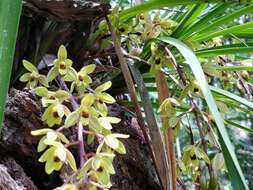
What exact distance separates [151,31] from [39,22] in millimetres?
239

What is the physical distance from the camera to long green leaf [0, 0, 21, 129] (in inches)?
17.3

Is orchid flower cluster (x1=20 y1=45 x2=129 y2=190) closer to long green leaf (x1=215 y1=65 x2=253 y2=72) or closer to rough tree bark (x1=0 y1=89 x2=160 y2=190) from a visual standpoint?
rough tree bark (x1=0 y1=89 x2=160 y2=190)

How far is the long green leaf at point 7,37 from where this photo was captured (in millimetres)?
439

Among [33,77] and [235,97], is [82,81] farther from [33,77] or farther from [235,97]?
[235,97]

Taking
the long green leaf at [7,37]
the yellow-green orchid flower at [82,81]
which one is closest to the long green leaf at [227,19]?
the yellow-green orchid flower at [82,81]

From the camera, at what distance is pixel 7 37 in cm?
46

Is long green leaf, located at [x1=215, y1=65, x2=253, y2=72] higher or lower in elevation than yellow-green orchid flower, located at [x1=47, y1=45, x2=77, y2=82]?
higher

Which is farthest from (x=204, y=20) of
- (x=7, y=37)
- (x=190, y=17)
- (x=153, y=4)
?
(x=7, y=37)

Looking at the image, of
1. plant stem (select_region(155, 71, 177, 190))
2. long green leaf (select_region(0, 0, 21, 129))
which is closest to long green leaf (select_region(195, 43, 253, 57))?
plant stem (select_region(155, 71, 177, 190))

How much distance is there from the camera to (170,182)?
27.4 inches

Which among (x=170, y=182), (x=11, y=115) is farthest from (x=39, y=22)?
(x=170, y=182)

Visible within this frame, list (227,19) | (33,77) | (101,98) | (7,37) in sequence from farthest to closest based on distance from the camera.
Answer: (227,19), (33,77), (101,98), (7,37)

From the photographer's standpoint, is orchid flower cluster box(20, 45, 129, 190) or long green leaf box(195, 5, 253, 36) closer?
orchid flower cluster box(20, 45, 129, 190)

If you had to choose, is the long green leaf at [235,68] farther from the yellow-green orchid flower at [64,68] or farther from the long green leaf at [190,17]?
the yellow-green orchid flower at [64,68]
